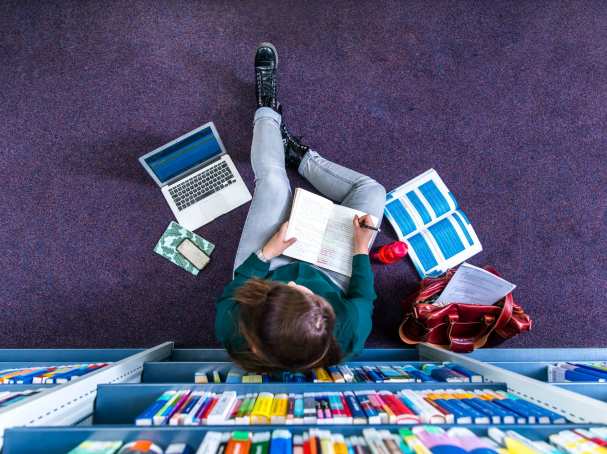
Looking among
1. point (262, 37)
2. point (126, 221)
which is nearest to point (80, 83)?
point (126, 221)

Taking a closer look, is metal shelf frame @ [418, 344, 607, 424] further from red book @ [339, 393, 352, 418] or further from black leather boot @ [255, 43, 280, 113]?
black leather boot @ [255, 43, 280, 113]

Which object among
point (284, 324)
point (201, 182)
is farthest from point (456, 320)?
point (201, 182)

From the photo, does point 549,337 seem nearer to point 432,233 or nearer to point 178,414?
point 432,233

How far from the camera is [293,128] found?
1887 mm

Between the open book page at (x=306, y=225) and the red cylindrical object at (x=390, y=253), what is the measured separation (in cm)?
40

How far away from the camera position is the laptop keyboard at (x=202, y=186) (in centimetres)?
178

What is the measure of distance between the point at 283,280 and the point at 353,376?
0.39 meters

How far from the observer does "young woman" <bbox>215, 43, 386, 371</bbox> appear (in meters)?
0.99

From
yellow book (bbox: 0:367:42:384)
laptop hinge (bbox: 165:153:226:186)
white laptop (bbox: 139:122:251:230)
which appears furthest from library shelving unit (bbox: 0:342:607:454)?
laptop hinge (bbox: 165:153:226:186)

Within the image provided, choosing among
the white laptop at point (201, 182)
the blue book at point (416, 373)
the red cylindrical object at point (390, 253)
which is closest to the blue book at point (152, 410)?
the blue book at point (416, 373)

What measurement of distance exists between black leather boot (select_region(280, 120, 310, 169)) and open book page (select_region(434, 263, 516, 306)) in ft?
2.61

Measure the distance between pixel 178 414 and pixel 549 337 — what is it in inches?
64.9

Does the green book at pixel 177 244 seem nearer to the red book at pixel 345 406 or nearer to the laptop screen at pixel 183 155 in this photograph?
the laptop screen at pixel 183 155

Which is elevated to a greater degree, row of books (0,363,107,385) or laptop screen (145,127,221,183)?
laptop screen (145,127,221,183)
